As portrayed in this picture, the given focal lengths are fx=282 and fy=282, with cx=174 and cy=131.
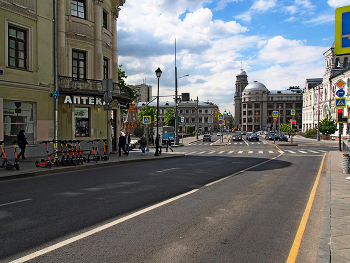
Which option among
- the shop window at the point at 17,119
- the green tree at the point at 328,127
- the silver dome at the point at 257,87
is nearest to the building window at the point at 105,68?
the shop window at the point at 17,119

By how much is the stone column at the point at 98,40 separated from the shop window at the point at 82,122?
9.09 feet

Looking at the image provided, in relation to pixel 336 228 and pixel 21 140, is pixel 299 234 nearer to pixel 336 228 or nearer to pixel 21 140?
pixel 336 228

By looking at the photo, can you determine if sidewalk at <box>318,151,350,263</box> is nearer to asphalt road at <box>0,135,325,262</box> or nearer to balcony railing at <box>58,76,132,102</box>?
asphalt road at <box>0,135,325,262</box>

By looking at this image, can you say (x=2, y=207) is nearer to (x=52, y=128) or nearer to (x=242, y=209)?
(x=242, y=209)

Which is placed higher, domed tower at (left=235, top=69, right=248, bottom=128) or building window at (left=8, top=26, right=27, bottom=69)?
domed tower at (left=235, top=69, right=248, bottom=128)

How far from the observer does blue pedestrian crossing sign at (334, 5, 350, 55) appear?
6496mm

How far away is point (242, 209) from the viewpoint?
686cm

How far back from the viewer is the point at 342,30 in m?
6.55

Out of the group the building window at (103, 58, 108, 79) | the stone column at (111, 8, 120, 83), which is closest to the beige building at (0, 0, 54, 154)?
the building window at (103, 58, 108, 79)

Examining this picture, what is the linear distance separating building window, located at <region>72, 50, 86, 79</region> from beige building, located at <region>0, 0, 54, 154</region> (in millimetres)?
1887

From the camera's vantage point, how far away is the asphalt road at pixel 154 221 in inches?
171

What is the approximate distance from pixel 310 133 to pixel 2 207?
73.1 metres

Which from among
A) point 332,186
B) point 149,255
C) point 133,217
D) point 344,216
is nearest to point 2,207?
point 133,217

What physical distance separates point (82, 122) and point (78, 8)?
834 cm
